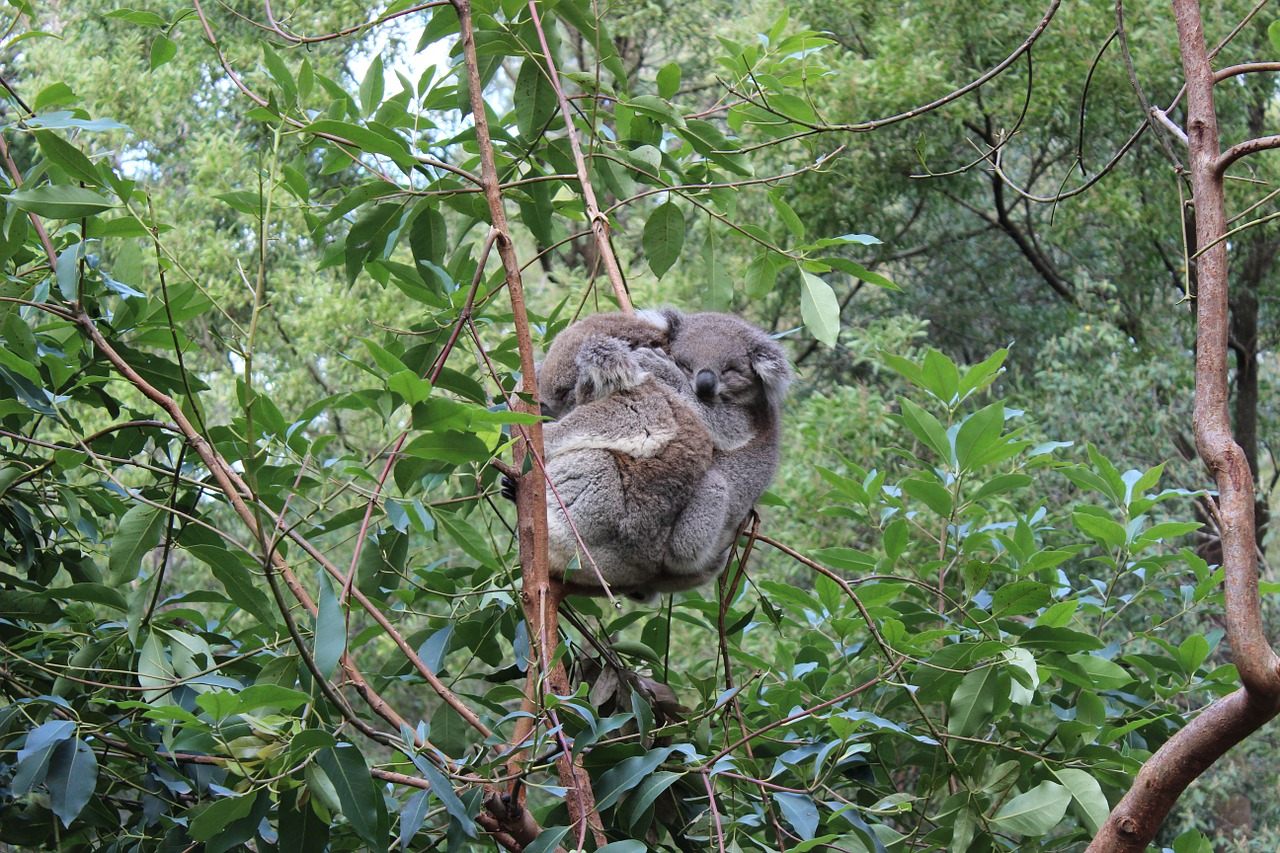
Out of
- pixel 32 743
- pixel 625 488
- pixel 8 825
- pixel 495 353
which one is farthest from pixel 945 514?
pixel 8 825

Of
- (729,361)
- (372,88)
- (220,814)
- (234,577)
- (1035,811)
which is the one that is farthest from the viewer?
(729,361)

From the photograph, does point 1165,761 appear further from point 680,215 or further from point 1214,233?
point 680,215

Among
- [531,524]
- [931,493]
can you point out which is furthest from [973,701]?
[531,524]

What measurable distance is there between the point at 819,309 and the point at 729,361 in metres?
0.50

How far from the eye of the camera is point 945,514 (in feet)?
5.70

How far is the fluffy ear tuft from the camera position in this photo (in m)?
1.93

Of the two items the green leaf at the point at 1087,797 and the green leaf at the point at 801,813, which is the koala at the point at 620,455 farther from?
the green leaf at the point at 1087,797

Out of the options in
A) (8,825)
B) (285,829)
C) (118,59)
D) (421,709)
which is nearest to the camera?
(285,829)

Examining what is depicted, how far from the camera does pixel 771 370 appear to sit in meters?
2.21

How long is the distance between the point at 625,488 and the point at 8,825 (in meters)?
1.03

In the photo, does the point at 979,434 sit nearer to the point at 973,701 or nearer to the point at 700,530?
the point at 973,701

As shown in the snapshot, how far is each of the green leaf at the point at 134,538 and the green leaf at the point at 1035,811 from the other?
1131mm

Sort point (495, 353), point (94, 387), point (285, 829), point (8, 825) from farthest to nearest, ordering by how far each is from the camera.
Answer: point (495, 353) → point (94, 387) → point (8, 825) → point (285, 829)

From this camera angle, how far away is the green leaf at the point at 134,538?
1.29m
